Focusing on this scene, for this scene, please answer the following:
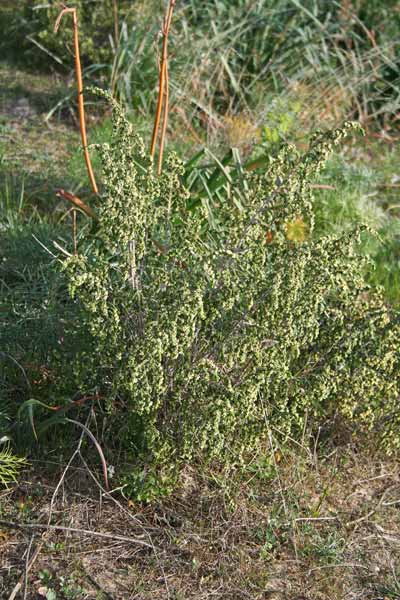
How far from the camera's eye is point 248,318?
9.47 feet

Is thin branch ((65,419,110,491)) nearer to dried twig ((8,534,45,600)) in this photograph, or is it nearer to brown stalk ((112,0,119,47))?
dried twig ((8,534,45,600))

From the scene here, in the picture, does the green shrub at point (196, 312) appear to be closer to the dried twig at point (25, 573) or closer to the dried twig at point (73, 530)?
the dried twig at point (73, 530)

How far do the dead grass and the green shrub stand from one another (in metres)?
0.13

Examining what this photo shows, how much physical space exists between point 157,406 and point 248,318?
43 cm

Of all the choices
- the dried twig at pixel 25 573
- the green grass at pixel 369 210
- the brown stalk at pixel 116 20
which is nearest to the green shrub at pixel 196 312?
the dried twig at pixel 25 573

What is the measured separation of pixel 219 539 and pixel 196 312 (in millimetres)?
791

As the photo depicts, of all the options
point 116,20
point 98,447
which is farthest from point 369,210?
point 98,447

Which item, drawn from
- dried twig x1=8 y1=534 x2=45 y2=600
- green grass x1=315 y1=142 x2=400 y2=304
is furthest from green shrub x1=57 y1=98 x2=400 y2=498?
green grass x1=315 y1=142 x2=400 y2=304

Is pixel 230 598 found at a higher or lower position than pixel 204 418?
lower

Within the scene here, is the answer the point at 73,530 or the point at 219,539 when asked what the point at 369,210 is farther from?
the point at 73,530

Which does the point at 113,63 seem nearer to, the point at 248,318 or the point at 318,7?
the point at 318,7

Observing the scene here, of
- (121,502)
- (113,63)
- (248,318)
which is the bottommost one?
(121,502)

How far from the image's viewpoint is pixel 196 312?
274cm

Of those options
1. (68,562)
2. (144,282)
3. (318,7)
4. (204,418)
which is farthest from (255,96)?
(68,562)
